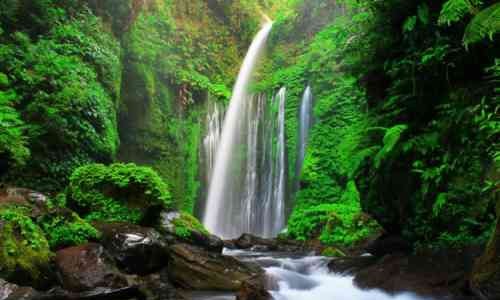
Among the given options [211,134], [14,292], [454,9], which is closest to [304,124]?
[211,134]

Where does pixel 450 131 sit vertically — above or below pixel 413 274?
above

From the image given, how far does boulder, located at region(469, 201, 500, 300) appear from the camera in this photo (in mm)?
4198

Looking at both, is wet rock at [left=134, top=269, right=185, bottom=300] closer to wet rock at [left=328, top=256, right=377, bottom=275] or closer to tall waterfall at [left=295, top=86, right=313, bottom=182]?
wet rock at [left=328, top=256, right=377, bottom=275]

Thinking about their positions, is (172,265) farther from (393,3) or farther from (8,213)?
(393,3)

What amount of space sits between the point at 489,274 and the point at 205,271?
401cm

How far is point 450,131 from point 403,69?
53.0 inches

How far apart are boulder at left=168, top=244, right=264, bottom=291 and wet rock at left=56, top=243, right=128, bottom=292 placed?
42.4 inches

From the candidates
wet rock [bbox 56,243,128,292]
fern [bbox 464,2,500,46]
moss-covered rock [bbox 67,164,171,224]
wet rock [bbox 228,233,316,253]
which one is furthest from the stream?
fern [bbox 464,2,500,46]

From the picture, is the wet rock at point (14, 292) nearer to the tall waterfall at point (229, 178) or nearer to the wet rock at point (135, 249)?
the wet rock at point (135, 249)

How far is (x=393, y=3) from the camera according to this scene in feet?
21.2

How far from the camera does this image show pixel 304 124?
18.9 meters

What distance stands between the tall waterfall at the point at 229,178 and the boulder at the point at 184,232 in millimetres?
8814

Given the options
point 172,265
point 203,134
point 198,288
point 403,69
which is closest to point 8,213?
point 172,265

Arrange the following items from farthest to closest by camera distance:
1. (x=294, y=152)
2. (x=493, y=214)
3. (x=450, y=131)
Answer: (x=294, y=152), (x=450, y=131), (x=493, y=214)
